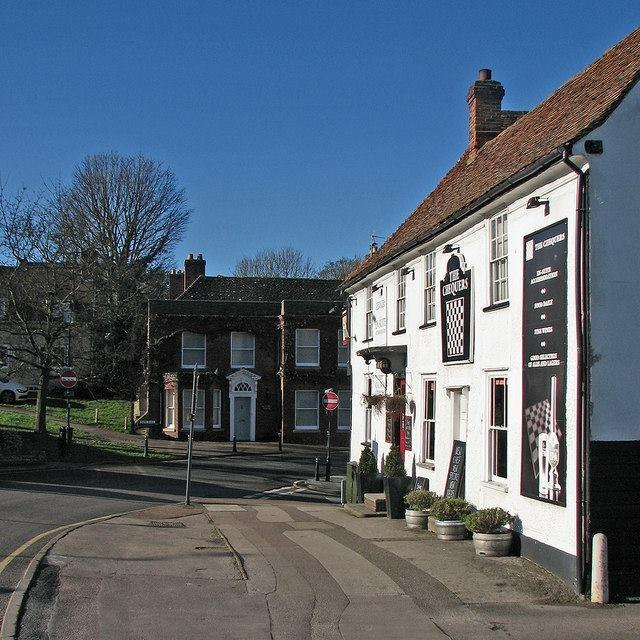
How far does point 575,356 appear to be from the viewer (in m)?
10.6

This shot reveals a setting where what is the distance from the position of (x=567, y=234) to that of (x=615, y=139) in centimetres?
134

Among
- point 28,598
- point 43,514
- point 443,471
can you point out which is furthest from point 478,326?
point 43,514

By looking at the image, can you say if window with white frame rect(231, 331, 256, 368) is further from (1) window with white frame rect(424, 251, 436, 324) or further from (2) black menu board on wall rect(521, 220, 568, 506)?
(2) black menu board on wall rect(521, 220, 568, 506)

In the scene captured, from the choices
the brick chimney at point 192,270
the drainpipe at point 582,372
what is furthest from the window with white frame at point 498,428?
the brick chimney at point 192,270

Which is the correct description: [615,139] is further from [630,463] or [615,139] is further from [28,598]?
[28,598]

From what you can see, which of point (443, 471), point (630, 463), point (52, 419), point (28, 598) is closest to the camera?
point (28, 598)

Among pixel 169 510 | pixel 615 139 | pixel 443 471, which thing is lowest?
pixel 169 510

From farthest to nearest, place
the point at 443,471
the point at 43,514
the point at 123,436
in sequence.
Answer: the point at 123,436
the point at 43,514
the point at 443,471

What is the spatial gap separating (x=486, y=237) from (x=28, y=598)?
8.88 m

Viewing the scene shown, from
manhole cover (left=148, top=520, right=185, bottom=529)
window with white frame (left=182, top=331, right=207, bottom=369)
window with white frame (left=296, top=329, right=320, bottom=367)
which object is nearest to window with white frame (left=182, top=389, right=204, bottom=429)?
window with white frame (left=182, top=331, right=207, bottom=369)

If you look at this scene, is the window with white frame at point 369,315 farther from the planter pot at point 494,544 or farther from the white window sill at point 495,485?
the planter pot at point 494,544

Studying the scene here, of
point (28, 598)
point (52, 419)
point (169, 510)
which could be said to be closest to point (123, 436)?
point (52, 419)

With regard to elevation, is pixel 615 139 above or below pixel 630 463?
above

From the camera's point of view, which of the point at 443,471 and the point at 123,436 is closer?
the point at 443,471
